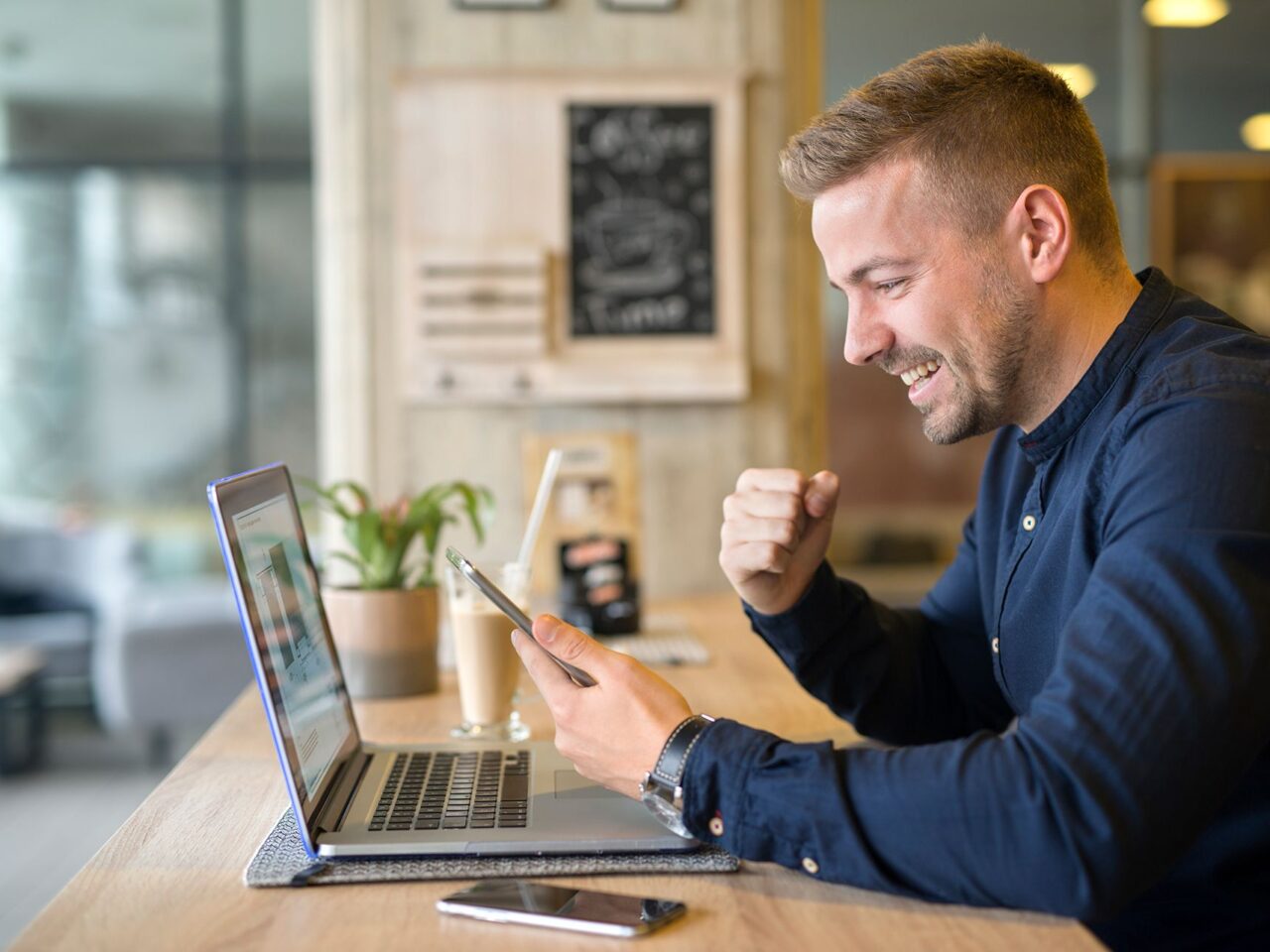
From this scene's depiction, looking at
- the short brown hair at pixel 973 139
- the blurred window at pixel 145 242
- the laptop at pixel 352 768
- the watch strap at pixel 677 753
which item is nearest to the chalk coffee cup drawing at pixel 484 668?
the laptop at pixel 352 768

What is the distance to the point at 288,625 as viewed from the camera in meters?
1.11

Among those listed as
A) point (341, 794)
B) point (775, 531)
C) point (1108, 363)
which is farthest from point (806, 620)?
point (341, 794)

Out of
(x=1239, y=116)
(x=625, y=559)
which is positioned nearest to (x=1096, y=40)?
(x=1239, y=116)

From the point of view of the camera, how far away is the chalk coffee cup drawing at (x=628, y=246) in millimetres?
2586

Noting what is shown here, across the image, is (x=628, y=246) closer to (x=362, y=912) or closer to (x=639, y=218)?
(x=639, y=218)

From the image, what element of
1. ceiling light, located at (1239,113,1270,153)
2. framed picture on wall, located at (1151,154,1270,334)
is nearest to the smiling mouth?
framed picture on wall, located at (1151,154,1270,334)

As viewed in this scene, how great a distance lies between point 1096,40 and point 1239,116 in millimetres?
682

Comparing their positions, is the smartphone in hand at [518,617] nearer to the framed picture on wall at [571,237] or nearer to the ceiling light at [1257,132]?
the framed picture on wall at [571,237]

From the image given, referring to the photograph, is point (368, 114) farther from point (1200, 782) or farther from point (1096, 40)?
point (1096, 40)

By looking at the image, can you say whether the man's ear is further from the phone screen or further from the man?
the phone screen

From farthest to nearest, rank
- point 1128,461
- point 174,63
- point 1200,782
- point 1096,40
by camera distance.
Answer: point 174,63 → point 1096,40 → point 1128,461 → point 1200,782

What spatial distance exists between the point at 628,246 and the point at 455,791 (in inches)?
64.9

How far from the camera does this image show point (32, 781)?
406cm

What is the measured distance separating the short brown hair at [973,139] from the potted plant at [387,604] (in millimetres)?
669
